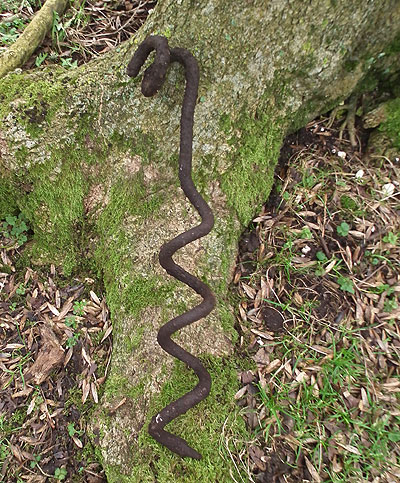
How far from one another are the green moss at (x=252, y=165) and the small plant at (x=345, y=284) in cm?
77

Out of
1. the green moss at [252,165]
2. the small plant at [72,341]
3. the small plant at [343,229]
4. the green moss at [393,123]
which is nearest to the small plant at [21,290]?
the small plant at [72,341]

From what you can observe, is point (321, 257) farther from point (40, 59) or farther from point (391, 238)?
point (40, 59)

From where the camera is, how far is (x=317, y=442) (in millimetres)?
2238

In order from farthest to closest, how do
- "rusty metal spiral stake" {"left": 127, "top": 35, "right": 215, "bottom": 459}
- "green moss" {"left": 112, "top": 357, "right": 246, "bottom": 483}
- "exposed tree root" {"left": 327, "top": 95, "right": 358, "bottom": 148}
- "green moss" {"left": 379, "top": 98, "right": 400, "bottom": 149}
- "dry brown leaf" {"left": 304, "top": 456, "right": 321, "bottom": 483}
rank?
"exposed tree root" {"left": 327, "top": 95, "right": 358, "bottom": 148} < "green moss" {"left": 379, "top": 98, "right": 400, "bottom": 149} < "dry brown leaf" {"left": 304, "top": 456, "right": 321, "bottom": 483} < "green moss" {"left": 112, "top": 357, "right": 246, "bottom": 483} < "rusty metal spiral stake" {"left": 127, "top": 35, "right": 215, "bottom": 459}

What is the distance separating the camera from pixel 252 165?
251 centimetres

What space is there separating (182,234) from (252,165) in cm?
100

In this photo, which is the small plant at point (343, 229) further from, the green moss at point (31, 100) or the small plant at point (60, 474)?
the small plant at point (60, 474)

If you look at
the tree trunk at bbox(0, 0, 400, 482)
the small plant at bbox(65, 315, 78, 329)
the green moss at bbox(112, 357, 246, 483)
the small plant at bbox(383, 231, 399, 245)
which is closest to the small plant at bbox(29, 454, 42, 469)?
the tree trunk at bbox(0, 0, 400, 482)

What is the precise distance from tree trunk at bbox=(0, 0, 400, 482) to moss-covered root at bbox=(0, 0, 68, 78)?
10.6 inches

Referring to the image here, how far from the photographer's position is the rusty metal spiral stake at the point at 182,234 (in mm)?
A: 1772

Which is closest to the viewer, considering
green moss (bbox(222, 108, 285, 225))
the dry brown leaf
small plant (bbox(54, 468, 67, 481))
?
the dry brown leaf

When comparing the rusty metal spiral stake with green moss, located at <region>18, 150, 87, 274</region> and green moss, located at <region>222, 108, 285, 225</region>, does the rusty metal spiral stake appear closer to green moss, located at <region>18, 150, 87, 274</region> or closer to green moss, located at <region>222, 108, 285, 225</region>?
green moss, located at <region>222, 108, 285, 225</region>

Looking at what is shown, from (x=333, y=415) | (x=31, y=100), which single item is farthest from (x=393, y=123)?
(x=31, y=100)

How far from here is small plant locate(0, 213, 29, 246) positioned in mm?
2748
